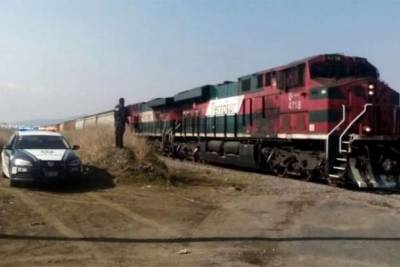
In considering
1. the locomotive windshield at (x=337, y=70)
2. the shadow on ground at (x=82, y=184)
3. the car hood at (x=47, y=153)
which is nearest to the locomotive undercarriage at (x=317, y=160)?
the locomotive windshield at (x=337, y=70)

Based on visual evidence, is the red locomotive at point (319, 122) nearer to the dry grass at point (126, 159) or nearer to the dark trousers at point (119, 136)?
the dry grass at point (126, 159)

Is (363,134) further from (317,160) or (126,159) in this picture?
(126,159)

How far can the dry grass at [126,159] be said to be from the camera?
16.9m

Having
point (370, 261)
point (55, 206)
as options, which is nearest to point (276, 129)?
point (55, 206)

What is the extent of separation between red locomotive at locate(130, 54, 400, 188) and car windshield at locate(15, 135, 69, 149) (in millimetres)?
7278

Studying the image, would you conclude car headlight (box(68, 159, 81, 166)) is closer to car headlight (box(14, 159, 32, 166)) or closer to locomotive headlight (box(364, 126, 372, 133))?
car headlight (box(14, 159, 32, 166))

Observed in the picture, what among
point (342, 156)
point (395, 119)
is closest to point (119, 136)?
point (342, 156)

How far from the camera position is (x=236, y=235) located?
9.32 meters

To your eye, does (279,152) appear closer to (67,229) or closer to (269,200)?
(269,200)

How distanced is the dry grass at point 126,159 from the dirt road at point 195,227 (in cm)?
150

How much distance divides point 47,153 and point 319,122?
7.85 m

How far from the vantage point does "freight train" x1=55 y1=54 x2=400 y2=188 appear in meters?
17.0

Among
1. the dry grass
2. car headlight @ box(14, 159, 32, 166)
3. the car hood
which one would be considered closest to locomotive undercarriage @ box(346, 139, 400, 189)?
the dry grass

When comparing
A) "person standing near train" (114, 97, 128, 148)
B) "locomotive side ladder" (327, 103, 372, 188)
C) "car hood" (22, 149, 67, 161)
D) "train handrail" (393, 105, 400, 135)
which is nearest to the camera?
"car hood" (22, 149, 67, 161)
